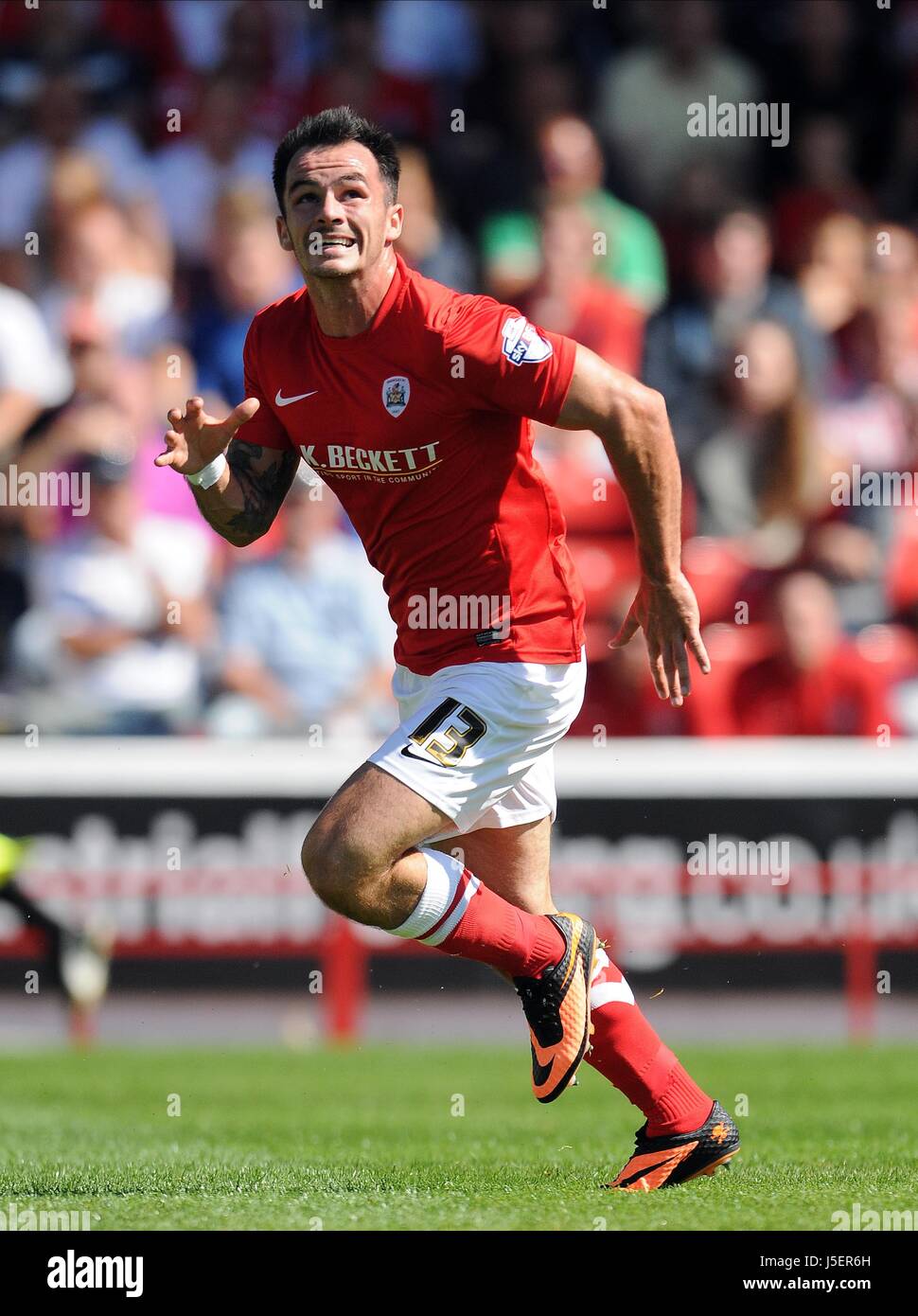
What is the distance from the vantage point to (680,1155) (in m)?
5.31

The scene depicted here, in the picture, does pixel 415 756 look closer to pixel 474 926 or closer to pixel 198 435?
pixel 474 926

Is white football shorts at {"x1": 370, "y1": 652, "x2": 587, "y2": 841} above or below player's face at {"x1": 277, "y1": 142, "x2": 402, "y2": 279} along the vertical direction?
below

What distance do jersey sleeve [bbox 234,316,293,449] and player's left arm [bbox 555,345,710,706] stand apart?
35.5 inches

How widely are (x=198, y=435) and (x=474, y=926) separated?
1.49 meters

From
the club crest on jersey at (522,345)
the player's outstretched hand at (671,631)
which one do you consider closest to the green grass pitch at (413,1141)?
the player's outstretched hand at (671,631)

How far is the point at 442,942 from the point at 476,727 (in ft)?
1.88

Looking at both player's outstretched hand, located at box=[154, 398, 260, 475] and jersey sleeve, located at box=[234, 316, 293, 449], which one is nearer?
player's outstretched hand, located at box=[154, 398, 260, 475]

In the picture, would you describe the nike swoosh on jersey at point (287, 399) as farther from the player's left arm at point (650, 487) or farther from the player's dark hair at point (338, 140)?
the player's left arm at point (650, 487)

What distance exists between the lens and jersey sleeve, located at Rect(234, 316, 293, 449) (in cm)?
534

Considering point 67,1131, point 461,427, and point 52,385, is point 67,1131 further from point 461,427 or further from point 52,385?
point 52,385

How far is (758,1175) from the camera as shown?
5348mm

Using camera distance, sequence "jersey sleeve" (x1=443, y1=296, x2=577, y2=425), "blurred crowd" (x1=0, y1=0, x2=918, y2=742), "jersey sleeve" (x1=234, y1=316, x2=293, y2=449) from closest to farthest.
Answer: "jersey sleeve" (x1=443, y1=296, x2=577, y2=425) → "jersey sleeve" (x1=234, y1=316, x2=293, y2=449) → "blurred crowd" (x1=0, y1=0, x2=918, y2=742)

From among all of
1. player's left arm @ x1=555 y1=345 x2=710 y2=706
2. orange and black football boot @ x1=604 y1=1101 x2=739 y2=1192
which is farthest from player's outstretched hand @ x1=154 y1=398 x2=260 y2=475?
orange and black football boot @ x1=604 y1=1101 x2=739 y2=1192

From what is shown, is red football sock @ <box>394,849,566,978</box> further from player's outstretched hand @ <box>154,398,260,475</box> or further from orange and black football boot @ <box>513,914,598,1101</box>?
player's outstretched hand @ <box>154,398,260,475</box>
